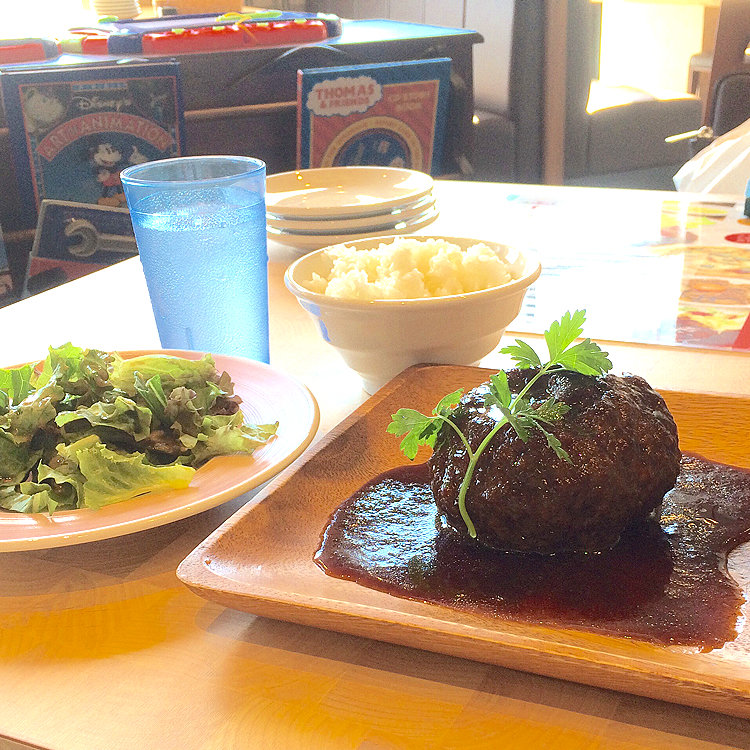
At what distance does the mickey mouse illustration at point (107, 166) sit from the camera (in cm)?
242

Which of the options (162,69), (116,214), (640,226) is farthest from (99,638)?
(162,69)

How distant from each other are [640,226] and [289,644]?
1397 millimetres

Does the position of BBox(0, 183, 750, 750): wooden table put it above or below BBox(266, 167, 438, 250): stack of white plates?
below

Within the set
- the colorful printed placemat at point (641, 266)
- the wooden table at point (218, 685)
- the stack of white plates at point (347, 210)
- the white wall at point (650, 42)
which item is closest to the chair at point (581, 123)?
the colorful printed placemat at point (641, 266)

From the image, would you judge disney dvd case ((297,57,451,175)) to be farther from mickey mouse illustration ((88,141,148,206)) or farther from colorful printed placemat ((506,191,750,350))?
colorful printed placemat ((506,191,750,350))

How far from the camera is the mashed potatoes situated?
1.06 metres

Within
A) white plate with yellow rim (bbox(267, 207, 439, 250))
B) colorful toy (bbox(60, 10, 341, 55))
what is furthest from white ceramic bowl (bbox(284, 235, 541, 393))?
colorful toy (bbox(60, 10, 341, 55))

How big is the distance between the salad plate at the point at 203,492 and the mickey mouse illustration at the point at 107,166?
163 centimetres

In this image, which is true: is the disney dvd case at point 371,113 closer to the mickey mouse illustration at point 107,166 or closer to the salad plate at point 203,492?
the mickey mouse illustration at point 107,166

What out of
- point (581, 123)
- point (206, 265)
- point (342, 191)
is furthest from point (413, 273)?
point (581, 123)

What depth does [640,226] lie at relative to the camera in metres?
1.84

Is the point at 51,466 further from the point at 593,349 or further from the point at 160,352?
the point at 593,349

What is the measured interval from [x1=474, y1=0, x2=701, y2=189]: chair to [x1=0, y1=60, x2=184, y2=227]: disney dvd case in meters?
2.33

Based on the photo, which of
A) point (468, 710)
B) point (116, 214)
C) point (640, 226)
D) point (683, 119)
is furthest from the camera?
point (683, 119)
